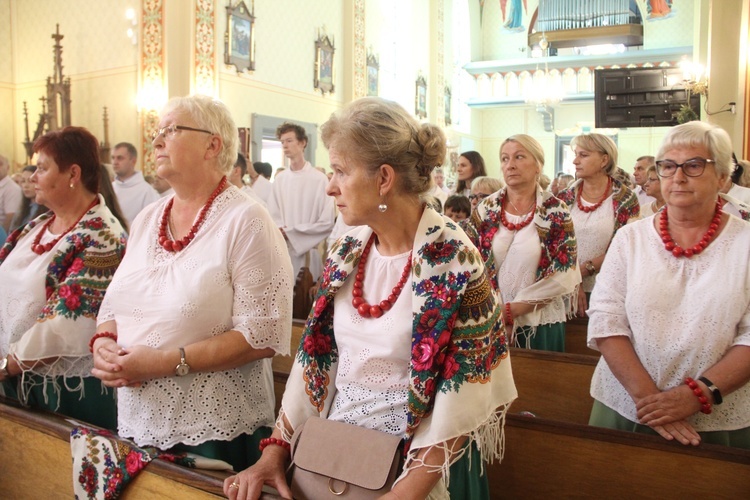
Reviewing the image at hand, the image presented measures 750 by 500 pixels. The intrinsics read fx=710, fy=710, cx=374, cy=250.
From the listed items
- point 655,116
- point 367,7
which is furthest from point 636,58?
point 655,116

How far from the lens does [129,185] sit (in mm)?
6402

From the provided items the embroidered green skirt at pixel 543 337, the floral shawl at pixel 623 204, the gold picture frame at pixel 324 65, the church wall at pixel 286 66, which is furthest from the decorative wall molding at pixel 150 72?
the embroidered green skirt at pixel 543 337

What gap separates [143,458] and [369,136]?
1099mm

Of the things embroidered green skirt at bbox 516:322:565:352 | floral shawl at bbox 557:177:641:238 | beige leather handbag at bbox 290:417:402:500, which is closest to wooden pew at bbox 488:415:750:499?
beige leather handbag at bbox 290:417:402:500

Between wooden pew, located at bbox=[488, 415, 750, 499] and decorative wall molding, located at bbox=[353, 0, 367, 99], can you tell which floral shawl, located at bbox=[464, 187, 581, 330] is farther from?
decorative wall molding, located at bbox=[353, 0, 367, 99]

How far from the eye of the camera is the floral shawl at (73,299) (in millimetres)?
2521

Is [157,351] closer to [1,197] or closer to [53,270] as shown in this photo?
[53,270]

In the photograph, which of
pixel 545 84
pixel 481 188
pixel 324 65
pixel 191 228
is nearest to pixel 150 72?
pixel 324 65

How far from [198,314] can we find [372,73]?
12.3 m

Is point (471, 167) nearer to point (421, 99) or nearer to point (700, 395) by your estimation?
point (700, 395)

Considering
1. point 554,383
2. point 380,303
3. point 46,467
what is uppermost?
point 380,303

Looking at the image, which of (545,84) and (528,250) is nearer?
(528,250)

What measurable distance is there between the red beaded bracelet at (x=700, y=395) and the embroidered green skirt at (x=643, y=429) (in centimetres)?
12

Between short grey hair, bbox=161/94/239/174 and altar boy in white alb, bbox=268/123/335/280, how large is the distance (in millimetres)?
3767
